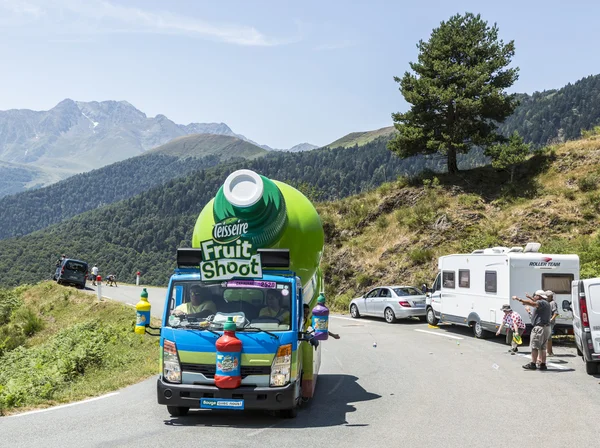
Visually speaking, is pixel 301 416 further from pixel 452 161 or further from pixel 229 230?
pixel 452 161

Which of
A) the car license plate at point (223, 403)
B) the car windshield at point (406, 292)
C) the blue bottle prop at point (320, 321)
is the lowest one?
the car license plate at point (223, 403)

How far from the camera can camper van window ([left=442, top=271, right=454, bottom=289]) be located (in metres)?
20.6

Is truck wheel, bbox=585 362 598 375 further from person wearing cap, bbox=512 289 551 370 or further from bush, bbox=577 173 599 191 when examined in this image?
bush, bbox=577 173 599 191

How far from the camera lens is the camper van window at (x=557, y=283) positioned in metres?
17.4

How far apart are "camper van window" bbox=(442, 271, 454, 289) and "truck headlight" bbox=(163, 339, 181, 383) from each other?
14498 mm

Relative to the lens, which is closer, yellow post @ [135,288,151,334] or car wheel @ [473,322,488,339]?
yellow post @ [135,288,151,334]

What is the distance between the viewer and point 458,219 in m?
33.3

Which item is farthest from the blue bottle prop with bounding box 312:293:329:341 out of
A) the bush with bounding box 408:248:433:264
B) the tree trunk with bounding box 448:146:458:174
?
the tree trunk with bounding box 448:146:458:174

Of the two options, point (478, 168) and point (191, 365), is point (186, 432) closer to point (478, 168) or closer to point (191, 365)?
point (191, 365)

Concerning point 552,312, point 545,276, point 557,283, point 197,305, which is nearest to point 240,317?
point 197,305

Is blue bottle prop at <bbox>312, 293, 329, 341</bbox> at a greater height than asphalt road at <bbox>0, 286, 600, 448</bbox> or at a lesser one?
greater

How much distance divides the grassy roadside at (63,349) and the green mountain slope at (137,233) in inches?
2956

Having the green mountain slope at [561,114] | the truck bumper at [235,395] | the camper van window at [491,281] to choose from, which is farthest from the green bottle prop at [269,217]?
the green mountain slope at [561,114]

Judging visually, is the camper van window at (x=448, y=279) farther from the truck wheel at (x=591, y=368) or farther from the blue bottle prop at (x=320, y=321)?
the blue bottle prop at (x=320, y=321)
